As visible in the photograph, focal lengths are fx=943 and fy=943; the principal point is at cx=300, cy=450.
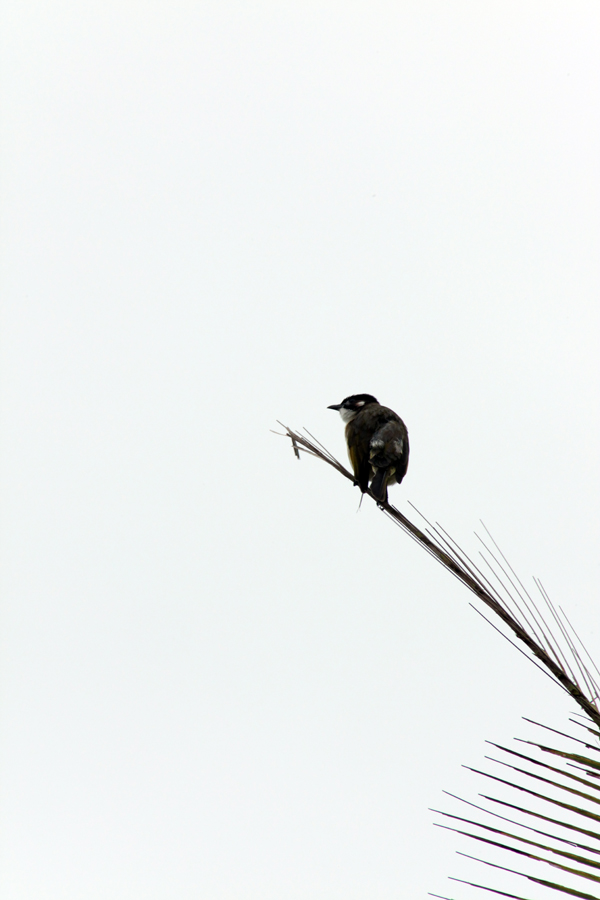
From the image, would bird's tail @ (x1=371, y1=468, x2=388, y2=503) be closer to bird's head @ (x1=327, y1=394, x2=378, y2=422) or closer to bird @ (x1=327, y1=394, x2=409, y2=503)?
bird @ (x1=327, y1=394, x2=409, y2=503)

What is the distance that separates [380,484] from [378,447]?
59 centimetres

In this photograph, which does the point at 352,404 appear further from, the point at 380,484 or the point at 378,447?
the point at 380,484

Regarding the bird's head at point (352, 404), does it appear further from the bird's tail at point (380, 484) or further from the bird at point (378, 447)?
the bird's tail at point (380, 484)

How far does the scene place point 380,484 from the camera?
329 inches

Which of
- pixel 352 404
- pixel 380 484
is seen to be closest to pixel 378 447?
pixel 380 484

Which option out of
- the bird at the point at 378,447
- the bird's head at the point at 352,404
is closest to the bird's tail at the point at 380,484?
the bird at the point at 378,447

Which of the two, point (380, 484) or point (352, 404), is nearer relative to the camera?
point (380, 484)

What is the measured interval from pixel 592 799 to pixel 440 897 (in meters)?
0.41

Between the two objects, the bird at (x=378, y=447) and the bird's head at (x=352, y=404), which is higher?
the bird's head at (x=352, y=404)

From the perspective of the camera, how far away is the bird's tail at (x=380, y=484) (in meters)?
8.07

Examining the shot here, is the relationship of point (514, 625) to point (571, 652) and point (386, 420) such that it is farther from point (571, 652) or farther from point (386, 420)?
point (386, 420)

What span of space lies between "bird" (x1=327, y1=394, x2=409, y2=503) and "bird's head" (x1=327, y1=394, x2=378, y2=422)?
378 millimetres

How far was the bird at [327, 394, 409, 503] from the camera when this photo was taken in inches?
342

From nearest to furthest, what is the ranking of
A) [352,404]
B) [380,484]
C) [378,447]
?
1. [380,484]
2. [378,447]
3. [352,404]
